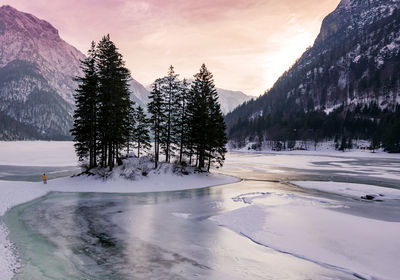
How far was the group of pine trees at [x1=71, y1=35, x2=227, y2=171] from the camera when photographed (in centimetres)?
3123

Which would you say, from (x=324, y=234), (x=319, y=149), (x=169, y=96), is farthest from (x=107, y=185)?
(x=319, y=149)

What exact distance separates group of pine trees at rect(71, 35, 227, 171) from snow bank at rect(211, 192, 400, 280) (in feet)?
65.0

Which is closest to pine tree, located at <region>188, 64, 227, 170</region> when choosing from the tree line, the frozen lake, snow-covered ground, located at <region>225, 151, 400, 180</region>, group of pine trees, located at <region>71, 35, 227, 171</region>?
group of pine trees, located at <region>71, 35, 227, 171</region>

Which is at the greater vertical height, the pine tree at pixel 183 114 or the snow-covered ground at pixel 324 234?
the pine tree at pixel 183 114

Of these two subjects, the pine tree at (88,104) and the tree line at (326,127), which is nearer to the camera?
the pine tree at (88,104)

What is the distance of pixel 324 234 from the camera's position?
41.2 ft

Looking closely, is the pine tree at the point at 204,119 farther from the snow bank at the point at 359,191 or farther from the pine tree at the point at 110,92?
the snow bank at the point at 359,191

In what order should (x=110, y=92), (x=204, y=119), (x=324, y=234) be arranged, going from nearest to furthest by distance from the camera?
(x=324, y=234), (x=110, y=92), (x=204, y=119)

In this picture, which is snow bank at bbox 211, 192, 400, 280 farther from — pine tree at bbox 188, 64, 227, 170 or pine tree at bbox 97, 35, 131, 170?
pine tree at bbox 97, 35, 131, 170

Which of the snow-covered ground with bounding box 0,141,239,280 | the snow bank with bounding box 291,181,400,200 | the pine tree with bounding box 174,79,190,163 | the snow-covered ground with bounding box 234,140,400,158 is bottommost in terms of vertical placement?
the snow-covered ground with bounding box 0,141,239,280

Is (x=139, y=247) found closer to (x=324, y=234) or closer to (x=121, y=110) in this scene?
(x=324, y=234)

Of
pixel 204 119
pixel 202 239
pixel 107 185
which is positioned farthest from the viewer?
pixel 204 119

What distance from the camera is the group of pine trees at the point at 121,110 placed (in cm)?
3123

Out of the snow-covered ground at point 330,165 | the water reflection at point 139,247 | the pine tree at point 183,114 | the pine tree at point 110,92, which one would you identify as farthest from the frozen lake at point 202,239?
the snow-covered ground at point 330,165
